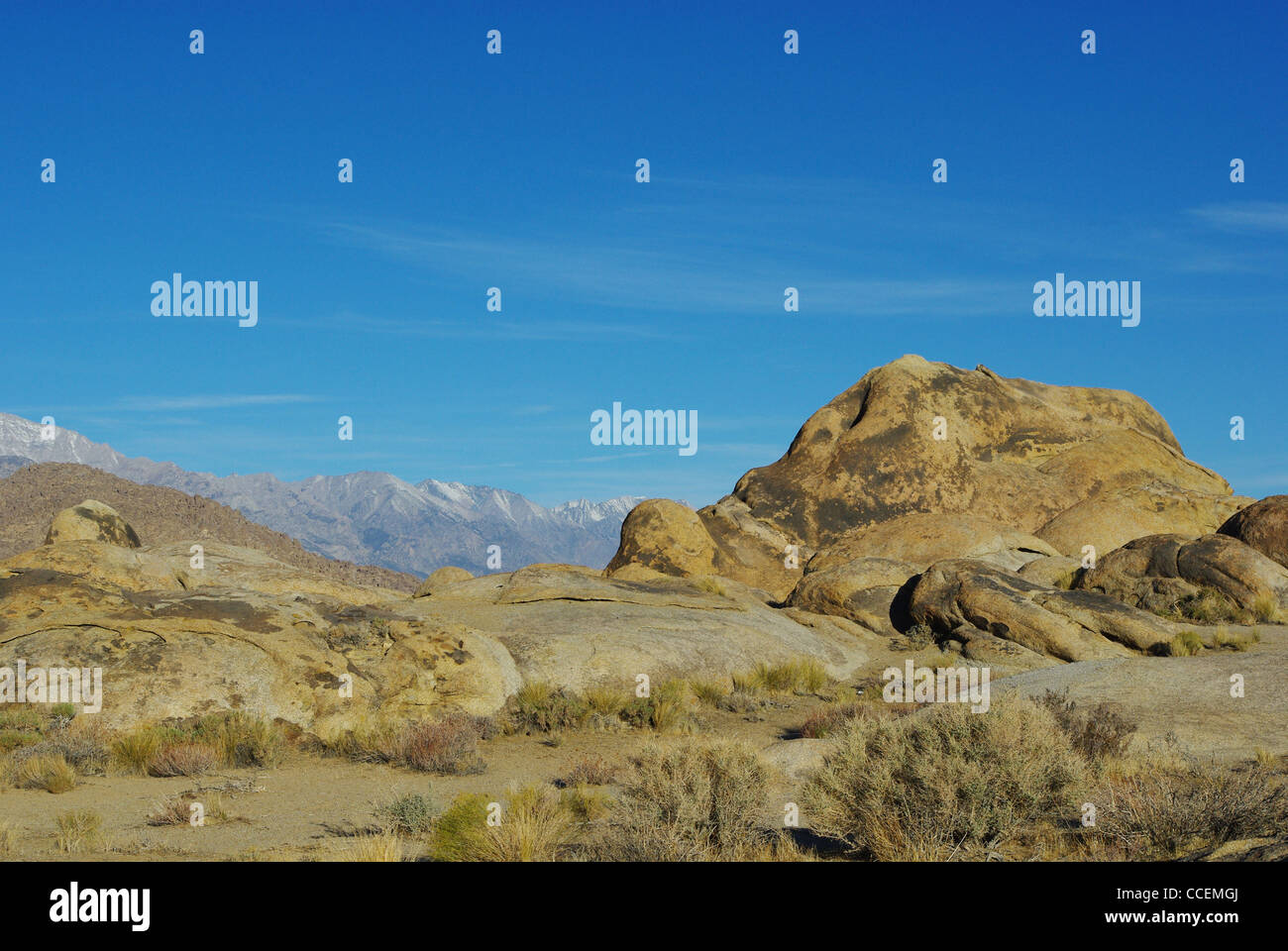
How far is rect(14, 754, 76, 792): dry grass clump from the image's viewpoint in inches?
426

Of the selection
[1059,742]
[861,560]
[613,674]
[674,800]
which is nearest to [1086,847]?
[1059,742]

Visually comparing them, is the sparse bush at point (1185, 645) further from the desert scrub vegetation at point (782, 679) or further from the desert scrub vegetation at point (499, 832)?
the desert scrub vegetation at point (499, 832)

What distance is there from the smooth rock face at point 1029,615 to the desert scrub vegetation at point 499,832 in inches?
531

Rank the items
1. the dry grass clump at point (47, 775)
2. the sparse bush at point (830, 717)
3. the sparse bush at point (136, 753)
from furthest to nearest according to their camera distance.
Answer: the sparse bush at point (830, 717)
the sparse bush at point (136, 753)
the dry grass clump at point (47, 775)

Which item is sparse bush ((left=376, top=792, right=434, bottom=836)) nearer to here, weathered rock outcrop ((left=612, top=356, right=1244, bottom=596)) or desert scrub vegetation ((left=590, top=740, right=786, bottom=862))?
desert scrub vegetation ((left=590, top=740, right=786, bottom=862))

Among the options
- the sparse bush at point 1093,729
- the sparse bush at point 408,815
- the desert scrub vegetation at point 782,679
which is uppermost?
the desert scrub vegetation at point 782,679

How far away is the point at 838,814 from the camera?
838cm

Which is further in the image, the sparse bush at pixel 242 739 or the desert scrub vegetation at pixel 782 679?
the desert scrub vegetation at pixel 782 679

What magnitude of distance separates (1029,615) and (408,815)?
1439cm

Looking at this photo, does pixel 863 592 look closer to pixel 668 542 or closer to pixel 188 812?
pixel 668 542

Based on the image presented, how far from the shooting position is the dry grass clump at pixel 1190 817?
7.14m

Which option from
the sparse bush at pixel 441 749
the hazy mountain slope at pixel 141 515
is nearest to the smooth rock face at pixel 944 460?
the sparse bush at pixel 441 749

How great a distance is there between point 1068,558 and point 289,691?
20143 mm
